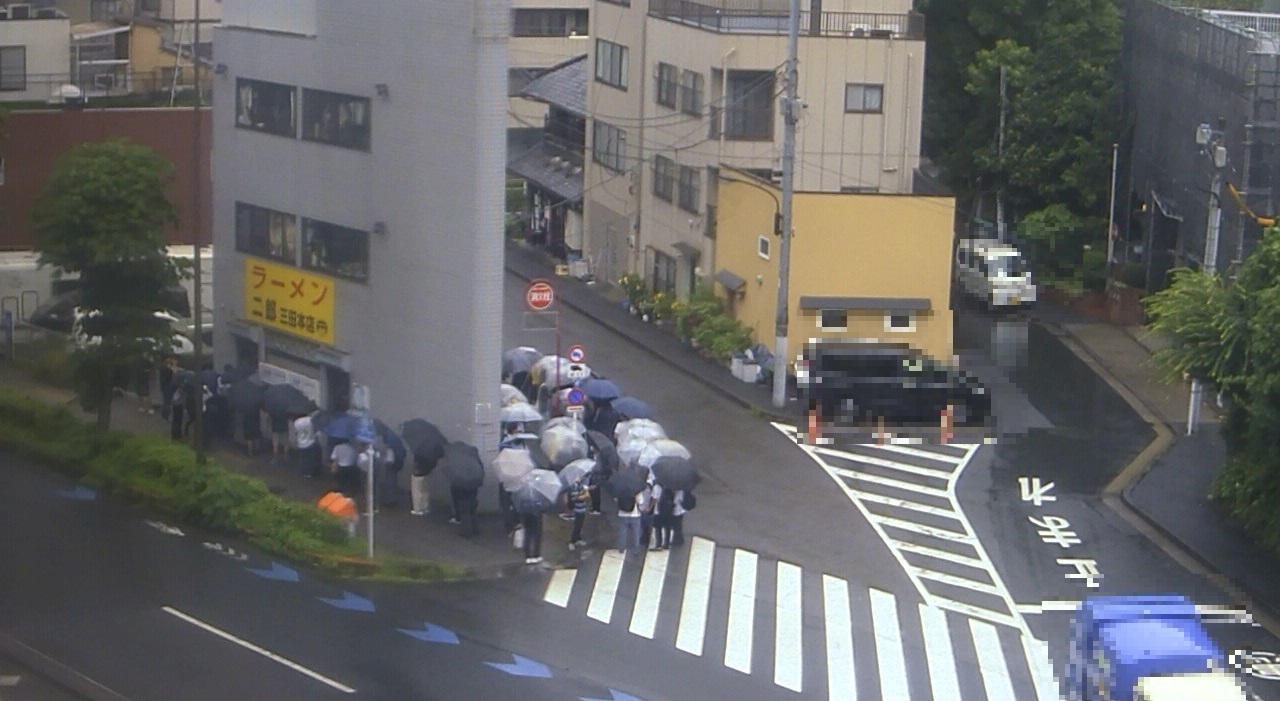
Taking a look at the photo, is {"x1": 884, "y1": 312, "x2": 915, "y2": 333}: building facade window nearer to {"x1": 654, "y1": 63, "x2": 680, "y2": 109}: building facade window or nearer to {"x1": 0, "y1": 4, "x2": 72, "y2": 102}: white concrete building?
{"x1": 654, "y1": 63, "x2": 680, "y2": 109}: building facade window

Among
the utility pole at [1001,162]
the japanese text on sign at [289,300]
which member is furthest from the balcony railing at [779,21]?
the japanese text on sign at [289,300]

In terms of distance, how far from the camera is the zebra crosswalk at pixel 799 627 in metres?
20.6

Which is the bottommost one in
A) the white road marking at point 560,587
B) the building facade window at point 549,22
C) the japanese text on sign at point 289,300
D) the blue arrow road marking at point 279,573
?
the white road marking at point 560,587

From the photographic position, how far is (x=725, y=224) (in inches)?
1463

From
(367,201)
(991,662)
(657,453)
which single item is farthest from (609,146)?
(991,662)

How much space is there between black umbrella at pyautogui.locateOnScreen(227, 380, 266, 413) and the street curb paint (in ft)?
44.1

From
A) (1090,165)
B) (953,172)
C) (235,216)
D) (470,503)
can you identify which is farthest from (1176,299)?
(953,172)

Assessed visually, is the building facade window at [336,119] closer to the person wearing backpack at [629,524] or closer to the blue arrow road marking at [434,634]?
the person wearing backpack at [629,524]

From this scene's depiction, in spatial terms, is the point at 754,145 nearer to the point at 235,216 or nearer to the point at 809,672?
the point at 235,216

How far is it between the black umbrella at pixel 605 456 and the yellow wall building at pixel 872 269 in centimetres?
826

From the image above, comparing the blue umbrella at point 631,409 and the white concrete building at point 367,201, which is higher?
the white concrete building at point 367,201

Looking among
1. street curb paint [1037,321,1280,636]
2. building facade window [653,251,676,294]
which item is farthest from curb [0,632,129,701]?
building facade window [653,251,676,294]

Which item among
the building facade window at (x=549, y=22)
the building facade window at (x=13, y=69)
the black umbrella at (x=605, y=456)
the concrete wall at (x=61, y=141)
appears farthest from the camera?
the building facade window at (x=549, y=22)

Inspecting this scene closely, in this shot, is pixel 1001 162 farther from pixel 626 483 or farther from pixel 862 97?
pixel 626 483
